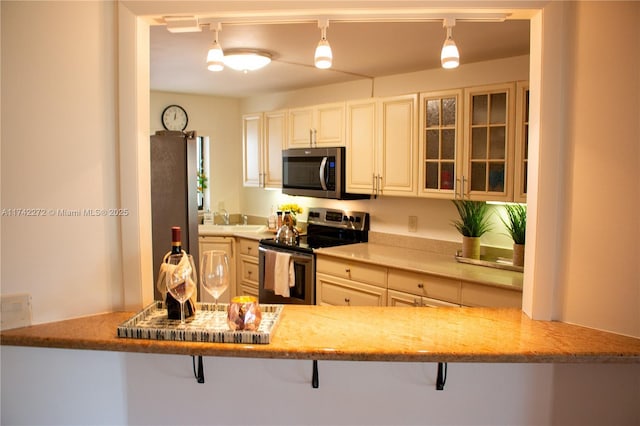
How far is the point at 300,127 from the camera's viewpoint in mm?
4641

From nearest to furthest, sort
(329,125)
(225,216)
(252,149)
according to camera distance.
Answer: (329,125) → (252,149) → (225,216)

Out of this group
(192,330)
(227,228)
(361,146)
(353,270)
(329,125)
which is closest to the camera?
(192,330)

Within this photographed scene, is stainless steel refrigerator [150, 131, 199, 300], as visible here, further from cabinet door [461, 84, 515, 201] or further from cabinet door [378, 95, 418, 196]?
cabinet door [461, 84, 515, 201]

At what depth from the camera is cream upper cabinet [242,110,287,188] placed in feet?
16.1

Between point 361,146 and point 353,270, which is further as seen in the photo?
point 361,146

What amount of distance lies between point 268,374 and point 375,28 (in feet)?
6.30

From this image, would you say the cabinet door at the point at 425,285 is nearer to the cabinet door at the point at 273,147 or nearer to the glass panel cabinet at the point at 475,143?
the glass panel cabinet at the point at 475,143

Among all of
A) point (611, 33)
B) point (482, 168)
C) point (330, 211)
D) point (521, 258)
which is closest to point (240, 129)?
point (330, 211)

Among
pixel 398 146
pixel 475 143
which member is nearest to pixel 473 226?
pixel 475 143

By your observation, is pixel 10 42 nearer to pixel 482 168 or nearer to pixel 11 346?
pixel 11 346

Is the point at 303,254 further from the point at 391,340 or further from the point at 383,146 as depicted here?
the point at 391,340

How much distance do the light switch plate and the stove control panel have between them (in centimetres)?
316

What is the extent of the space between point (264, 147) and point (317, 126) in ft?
2.67

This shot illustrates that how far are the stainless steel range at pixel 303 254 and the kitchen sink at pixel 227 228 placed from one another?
2.42 ft
